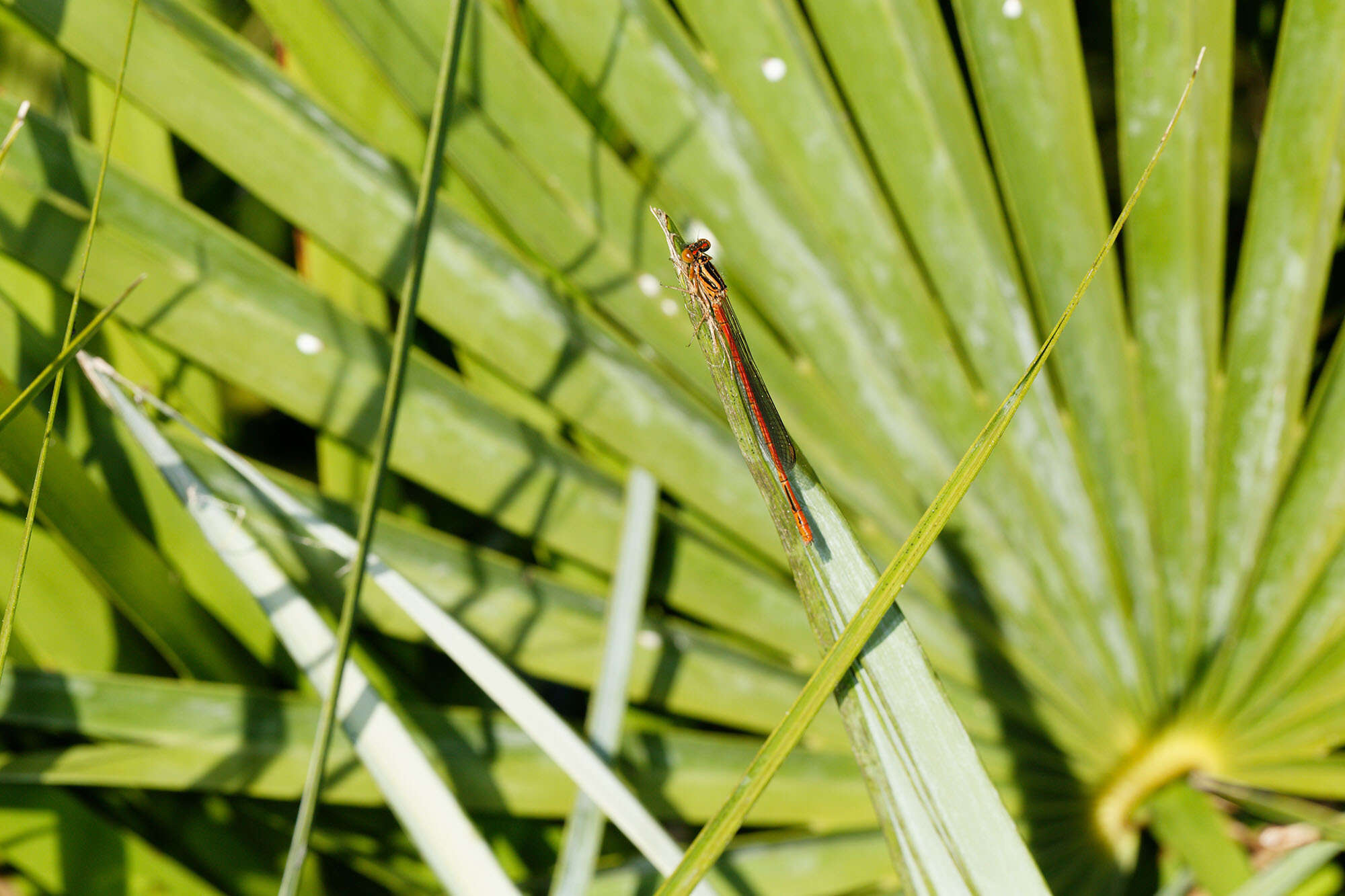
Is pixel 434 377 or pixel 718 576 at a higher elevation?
pixel 434 377

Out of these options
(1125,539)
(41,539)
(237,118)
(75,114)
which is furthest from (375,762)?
(1125,539)

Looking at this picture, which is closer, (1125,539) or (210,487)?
(210,487)

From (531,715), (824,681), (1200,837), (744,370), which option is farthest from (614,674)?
(1200,837)

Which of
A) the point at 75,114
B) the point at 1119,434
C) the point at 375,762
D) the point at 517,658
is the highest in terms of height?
the point at 75,114

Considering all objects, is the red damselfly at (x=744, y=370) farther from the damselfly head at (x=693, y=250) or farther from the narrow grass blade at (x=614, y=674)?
the narrow grass blade at (x=614, y=674)

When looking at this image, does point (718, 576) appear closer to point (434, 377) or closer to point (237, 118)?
point (434, 377)

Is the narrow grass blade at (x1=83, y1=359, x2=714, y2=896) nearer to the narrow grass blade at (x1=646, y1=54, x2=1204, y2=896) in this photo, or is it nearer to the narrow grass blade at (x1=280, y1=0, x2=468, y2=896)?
the narrow grass blade at (x1=280, y1=0, x2=468, y2=896)

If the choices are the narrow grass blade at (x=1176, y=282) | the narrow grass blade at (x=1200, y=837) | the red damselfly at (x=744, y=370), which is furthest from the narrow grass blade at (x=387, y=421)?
the narrow grass blade at (x=1200, y=837)

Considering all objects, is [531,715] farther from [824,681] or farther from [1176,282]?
[1176,282]
